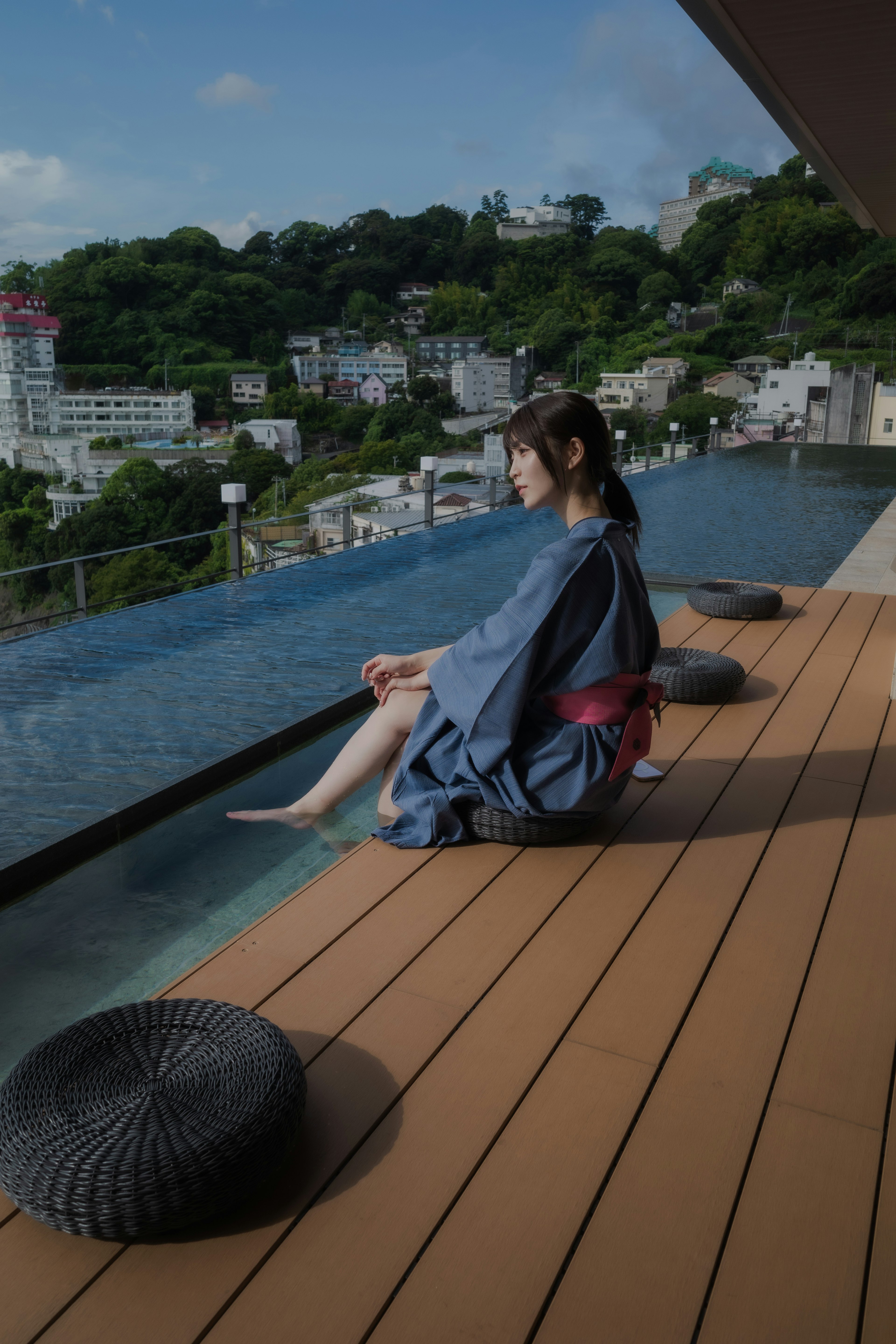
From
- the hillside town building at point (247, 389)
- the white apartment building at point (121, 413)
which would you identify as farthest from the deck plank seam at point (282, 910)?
the hillside town building at point (247, 389)

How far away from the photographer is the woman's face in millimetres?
1471

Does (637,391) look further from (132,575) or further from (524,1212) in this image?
(524,1212)

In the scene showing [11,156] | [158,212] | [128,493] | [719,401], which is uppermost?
[11,156]

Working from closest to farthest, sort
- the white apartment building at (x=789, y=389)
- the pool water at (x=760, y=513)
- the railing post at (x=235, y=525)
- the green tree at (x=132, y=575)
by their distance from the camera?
the railing post at (x=235, y=525), the pool water at (x=760, y=513), the green tree at (x=132, y=575), the white apartment building at (x=789, y=389)

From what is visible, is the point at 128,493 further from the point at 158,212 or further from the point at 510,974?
the point at 158,212

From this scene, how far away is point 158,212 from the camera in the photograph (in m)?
115

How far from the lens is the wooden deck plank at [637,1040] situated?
0.78 meters

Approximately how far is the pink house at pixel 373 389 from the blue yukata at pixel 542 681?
55948 millimetres

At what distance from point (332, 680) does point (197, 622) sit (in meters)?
1.40

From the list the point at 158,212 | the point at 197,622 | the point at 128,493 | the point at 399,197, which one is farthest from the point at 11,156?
the point at 197,622

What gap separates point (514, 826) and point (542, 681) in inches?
10.6

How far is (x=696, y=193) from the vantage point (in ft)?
319

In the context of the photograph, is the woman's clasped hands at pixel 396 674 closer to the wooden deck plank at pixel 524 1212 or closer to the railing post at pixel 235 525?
the wooden deck plank at pixel 524 1212

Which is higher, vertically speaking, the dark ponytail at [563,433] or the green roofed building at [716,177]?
the green roofed building at [716,177]
